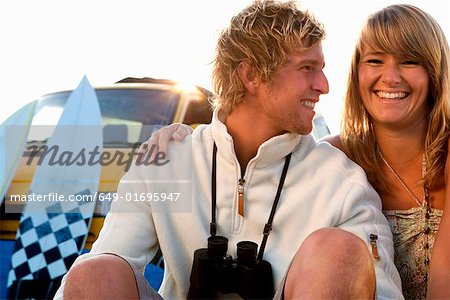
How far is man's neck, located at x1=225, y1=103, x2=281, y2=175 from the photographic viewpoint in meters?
Answer: 2.21

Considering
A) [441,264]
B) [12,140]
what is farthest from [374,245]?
[12,140]

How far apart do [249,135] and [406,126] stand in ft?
2.10

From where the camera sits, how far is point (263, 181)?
213cm

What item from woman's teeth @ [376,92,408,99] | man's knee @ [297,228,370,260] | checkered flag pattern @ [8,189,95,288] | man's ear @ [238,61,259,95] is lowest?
checkered flag pattern @ [8,189,95,288]

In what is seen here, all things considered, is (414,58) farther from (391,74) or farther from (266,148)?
(266,148)

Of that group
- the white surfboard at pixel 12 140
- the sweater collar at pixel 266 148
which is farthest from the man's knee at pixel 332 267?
the white surfboard at pixel 12 140

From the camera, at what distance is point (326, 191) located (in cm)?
208

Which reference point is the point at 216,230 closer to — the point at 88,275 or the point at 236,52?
the point at 88,275

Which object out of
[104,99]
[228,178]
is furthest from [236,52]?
[104,99]

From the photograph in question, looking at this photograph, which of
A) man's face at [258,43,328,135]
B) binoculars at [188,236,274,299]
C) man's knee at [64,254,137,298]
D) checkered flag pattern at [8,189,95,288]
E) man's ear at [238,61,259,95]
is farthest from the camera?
checkered flag pattern at [8,189,95,288]

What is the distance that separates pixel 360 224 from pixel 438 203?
0.53 m

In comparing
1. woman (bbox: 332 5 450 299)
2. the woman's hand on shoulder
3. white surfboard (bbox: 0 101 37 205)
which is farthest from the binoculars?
white surfboard (bbox: 0 101 37 205)

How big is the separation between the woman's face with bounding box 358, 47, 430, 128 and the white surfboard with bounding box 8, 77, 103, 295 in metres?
1.98

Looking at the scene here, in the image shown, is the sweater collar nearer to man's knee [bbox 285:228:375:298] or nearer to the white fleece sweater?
the white fleece sweater
